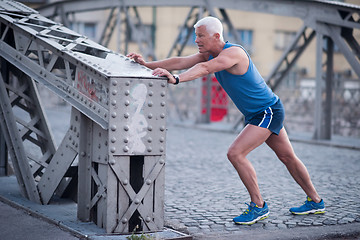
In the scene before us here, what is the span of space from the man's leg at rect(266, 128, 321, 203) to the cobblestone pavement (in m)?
0.29

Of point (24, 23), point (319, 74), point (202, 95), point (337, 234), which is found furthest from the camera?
point (202, 95)

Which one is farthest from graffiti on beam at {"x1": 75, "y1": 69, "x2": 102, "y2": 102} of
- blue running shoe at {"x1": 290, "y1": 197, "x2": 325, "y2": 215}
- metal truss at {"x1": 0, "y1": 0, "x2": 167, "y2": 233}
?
blue running shoe at {"x1": 290, "y1": 197, "x2": 325, "y2": 215}

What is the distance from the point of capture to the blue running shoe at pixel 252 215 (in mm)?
5242

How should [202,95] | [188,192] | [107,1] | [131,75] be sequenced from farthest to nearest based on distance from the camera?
[107,1], [202,95], [188,192], [131,75]

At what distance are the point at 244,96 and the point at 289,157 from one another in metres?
0.78

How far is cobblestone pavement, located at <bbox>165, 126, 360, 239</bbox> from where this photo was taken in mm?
5355

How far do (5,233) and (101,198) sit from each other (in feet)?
2.57

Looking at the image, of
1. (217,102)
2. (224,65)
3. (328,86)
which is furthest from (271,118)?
(217,102)

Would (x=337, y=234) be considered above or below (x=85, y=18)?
below

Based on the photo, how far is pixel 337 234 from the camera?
4965 mm

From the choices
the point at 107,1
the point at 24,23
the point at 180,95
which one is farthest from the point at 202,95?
the point at 24,23

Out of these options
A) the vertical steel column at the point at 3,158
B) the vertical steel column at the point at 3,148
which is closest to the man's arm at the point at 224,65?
the vertical steel column at the point at 3,148

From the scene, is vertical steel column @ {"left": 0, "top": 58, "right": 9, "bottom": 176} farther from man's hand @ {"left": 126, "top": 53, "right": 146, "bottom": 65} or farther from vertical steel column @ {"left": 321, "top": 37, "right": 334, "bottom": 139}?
vertical steel column @ {"left": 321, "top": 37, "right": 334, "bottom": 139}

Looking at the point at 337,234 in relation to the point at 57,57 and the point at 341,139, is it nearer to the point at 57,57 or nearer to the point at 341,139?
the point at 57,57
